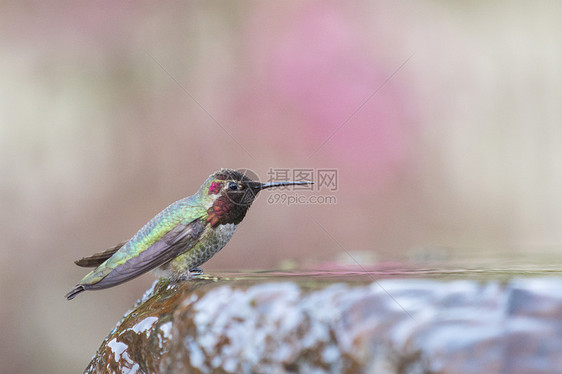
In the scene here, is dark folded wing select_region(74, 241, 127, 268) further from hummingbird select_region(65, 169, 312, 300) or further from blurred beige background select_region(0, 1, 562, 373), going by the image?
blurred beige background select_region(0, 1, 562, 373)

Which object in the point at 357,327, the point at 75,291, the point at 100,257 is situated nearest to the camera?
the point at 357,327

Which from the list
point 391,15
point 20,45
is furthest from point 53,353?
point 391,15

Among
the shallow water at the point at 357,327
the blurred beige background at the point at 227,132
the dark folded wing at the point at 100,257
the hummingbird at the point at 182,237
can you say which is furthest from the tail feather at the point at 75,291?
the blurred beige background at the point at 227,132

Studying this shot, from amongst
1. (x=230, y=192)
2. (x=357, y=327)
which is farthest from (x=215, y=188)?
(x=357, y=327)

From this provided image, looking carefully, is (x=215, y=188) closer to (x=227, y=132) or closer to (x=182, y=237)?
(x=182, y=237)

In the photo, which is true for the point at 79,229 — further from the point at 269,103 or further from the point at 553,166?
the point at 553,166

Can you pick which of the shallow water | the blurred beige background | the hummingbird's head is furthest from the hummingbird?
the blurred beige background

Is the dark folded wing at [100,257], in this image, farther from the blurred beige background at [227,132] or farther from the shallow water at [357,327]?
the blurred beige background at [227,132]
